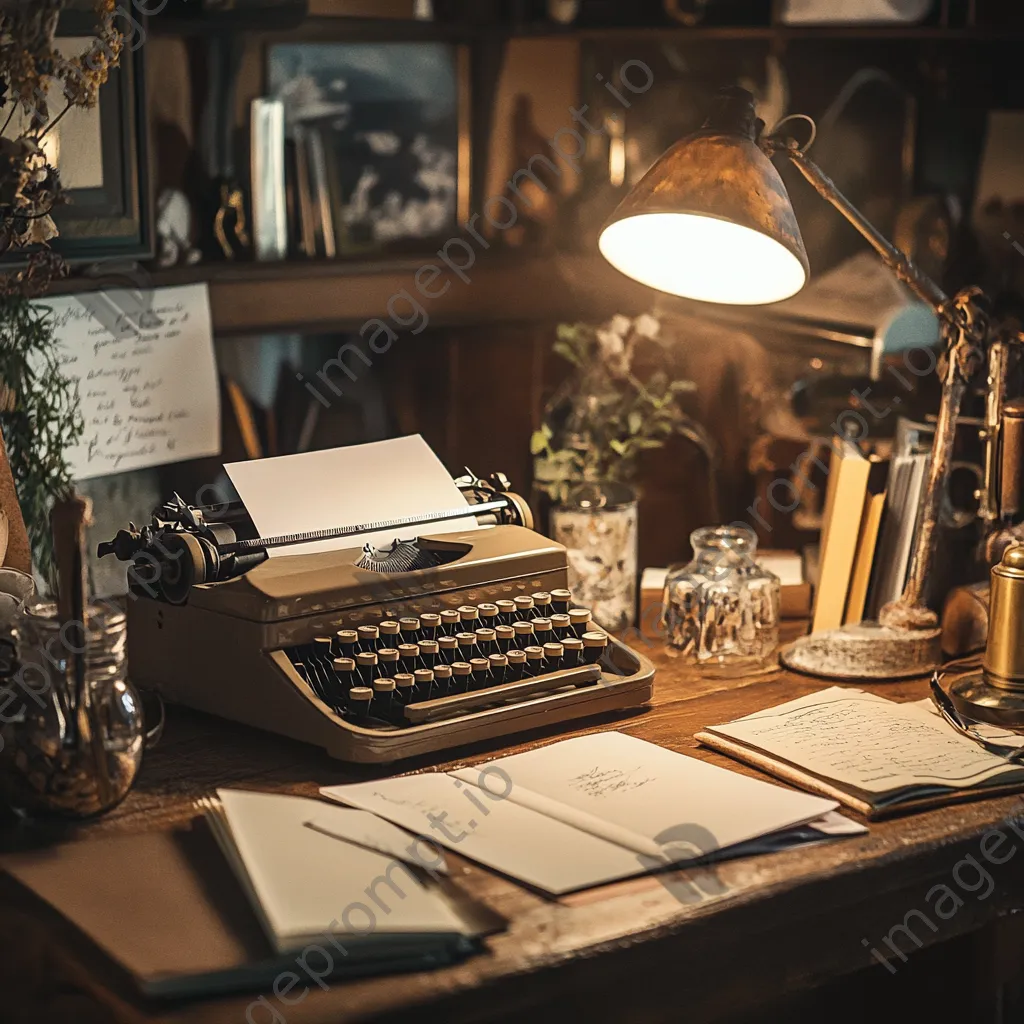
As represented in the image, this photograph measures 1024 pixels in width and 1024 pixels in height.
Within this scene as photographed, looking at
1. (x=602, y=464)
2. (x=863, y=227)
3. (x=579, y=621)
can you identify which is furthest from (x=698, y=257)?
(x=579, y=621)

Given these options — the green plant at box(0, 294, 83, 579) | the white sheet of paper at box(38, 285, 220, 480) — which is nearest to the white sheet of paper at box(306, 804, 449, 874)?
the green plant at box(0, 294, 83, 579)

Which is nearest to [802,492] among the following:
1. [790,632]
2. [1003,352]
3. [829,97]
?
[790,632]

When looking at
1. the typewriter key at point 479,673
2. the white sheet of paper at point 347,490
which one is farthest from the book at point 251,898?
the white sheet of paper at point 347,490

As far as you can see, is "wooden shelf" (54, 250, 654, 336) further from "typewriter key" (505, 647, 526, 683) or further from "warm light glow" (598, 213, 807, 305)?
"typewriter key" (505, 647, 526, 683)

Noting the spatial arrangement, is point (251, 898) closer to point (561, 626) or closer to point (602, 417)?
point (561, 626)

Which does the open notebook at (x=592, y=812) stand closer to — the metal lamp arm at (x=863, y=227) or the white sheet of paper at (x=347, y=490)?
the white sheet of paper at (x=347, y=490)

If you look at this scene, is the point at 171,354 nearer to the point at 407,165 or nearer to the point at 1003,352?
the point at 407,165

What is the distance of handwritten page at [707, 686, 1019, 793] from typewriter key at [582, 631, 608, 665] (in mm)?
150

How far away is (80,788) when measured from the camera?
1.22 meters

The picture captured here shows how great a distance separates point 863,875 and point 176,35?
54.9 inches

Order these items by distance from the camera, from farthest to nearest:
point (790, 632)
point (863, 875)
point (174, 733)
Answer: point (790, 632), point (174, 733), point (863, 875)

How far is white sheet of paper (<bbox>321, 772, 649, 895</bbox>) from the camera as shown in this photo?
1.14 m

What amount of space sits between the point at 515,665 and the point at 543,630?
0.07m

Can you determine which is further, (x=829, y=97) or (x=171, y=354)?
(x=829, y=97)
